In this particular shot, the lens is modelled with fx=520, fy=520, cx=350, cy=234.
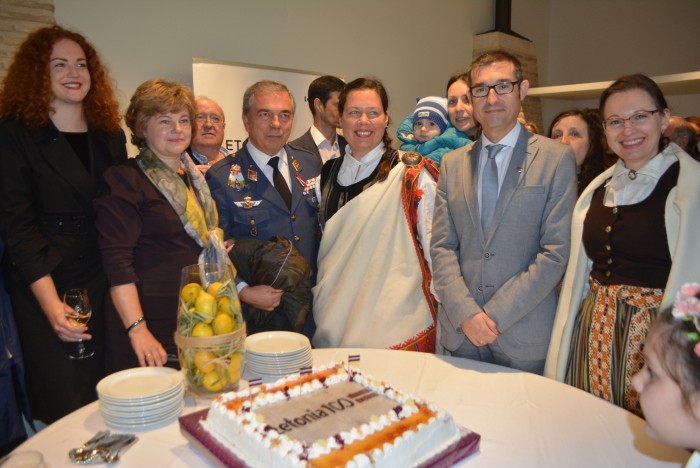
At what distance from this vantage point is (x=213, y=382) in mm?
1377

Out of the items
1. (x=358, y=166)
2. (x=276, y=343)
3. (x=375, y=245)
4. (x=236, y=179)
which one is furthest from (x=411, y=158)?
(x=276, y=343)

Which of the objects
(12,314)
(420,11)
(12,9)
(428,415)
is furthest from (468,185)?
(420,11)

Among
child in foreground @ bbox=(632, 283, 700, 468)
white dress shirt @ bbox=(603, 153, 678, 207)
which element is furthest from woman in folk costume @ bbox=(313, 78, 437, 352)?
child in foreground @ bbox=(632, 283, 700, 468)

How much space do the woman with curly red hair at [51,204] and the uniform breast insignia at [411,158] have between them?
121cm

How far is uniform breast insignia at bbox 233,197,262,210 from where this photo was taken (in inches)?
87.0

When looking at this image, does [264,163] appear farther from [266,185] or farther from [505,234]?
[505,234]

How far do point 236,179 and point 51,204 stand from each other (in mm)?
704

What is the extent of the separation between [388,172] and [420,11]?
4.51 meters

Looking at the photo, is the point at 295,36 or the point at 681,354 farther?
the point at 295,36

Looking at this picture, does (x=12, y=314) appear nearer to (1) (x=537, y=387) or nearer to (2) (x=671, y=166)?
(1) (x=537, y=387)

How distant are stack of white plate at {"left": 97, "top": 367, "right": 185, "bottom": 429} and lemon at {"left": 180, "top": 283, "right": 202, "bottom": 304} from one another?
0.71 feet

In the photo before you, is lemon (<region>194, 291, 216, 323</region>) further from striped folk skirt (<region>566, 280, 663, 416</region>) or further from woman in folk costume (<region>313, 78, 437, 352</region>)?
striped folk skirt (<region>566, 280, 663, 416</region>)

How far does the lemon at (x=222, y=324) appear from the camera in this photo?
133 centimetres

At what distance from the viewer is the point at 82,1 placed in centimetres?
359
